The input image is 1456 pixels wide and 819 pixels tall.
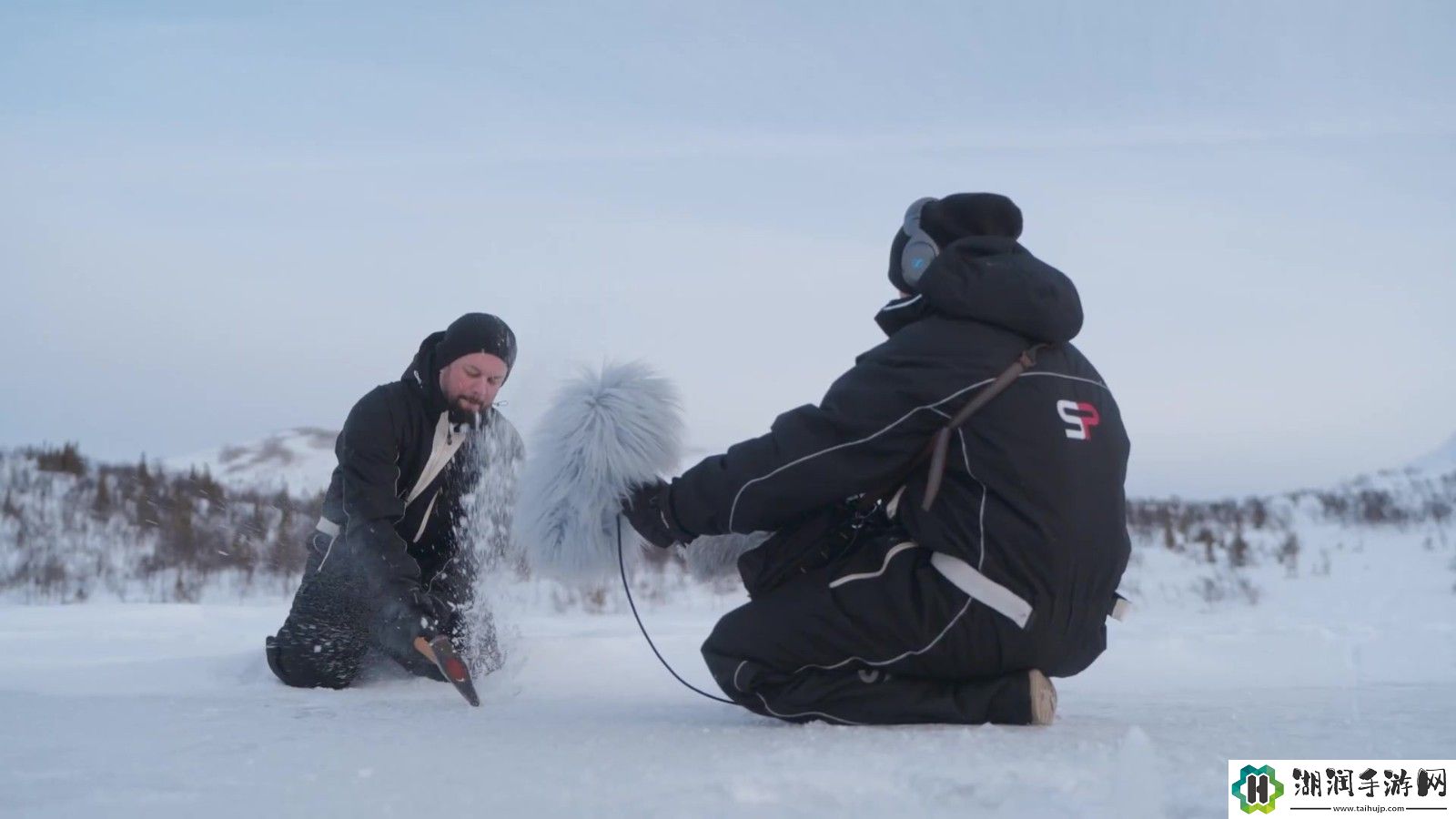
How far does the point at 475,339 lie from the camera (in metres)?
4.31

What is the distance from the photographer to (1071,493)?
8.62 ft

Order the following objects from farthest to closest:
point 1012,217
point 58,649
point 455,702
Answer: point 58,649
point 455,702
point 1012,217

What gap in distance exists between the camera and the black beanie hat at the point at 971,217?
295cm

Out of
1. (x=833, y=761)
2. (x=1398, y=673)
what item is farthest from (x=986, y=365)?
(x=1398, y=673)

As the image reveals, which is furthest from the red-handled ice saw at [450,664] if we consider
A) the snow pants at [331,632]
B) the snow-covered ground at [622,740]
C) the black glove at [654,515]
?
the black glove at [654,515]

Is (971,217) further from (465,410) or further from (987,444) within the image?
(465,410)

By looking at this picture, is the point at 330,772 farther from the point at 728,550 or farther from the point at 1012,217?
the point at 1012,217

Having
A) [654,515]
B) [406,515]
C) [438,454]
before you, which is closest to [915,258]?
[654,515]

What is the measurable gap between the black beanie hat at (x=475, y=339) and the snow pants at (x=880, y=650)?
1824mm

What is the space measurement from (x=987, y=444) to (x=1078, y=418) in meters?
0.24

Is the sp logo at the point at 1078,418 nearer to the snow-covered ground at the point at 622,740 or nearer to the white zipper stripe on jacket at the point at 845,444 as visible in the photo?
the white zipper stripe on jacket at the point at 845,444

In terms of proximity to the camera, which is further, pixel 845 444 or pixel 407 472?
pixel 407 472

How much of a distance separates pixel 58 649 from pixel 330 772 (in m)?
3.81

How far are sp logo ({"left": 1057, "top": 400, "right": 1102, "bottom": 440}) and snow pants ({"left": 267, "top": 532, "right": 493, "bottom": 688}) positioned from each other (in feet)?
8.21
